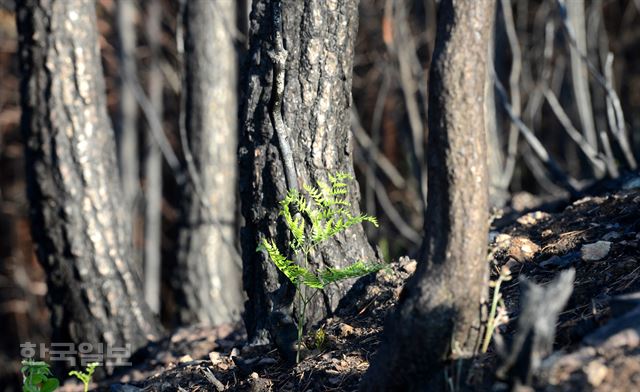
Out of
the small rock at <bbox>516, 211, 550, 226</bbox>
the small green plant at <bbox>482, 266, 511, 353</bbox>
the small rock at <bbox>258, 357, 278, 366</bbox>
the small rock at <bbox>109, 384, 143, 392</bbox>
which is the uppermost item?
the small rock at <bbox>516, 211, 550, 226</bbox>

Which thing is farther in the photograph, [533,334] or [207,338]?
[207,338]

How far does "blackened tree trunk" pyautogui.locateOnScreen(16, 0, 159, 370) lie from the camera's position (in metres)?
4.77

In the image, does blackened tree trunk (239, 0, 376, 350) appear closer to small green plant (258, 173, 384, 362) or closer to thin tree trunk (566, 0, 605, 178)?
small green plant (258, 173, 384, 362)

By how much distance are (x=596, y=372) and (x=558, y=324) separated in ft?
1.96

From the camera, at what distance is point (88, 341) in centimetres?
480

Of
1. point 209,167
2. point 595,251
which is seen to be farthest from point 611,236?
point 209,167

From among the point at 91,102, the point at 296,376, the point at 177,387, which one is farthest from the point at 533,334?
the point at 91,102

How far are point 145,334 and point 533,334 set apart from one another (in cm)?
331

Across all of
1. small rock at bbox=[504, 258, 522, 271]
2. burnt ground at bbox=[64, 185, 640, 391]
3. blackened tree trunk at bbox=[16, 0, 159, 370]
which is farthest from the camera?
blackened tree trunk at bbox=[16, 0, 159, 370]

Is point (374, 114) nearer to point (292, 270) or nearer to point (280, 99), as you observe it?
point (280, 99)

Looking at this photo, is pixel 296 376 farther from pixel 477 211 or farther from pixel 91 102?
pixel 91 102

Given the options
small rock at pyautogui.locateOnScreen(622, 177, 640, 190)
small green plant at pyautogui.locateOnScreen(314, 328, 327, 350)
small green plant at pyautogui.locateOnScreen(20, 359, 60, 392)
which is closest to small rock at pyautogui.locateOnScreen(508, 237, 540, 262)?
small green plant at pyautogui.locateOnScreen(314, 328, 327, 350)

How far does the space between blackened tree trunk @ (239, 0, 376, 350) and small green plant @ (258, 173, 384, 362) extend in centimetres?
7

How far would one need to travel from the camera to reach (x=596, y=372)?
6.83 feet
